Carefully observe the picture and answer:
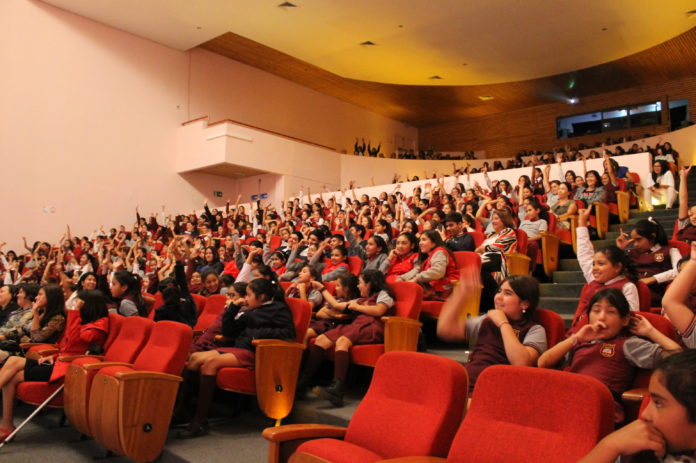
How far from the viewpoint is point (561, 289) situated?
12.5ft

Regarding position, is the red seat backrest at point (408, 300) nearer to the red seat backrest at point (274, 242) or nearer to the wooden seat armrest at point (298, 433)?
the wooden seat armrest at point (298, 433)

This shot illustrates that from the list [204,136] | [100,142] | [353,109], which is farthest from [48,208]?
[353,109]

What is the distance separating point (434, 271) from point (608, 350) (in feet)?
5.55

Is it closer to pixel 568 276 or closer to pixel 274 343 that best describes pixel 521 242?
pixel 568 276

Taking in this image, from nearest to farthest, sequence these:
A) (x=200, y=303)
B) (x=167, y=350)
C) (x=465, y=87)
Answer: (x=167, y=350), (x=200, y=303), (x=465, y=87)

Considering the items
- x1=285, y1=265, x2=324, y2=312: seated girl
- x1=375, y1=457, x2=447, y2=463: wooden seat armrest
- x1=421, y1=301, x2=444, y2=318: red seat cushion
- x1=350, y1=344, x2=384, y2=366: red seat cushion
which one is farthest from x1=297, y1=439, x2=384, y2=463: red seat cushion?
x1=285, y1=265, x2=324, y2=312: seated girl

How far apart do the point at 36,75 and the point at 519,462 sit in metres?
10.1

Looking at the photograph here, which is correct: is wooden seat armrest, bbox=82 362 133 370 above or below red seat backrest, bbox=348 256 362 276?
below

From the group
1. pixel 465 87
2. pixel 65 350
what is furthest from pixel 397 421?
pixel 465 87

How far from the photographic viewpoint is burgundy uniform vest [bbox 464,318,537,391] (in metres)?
1.83

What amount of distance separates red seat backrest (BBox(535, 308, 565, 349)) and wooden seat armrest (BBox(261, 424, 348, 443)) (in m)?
0.83

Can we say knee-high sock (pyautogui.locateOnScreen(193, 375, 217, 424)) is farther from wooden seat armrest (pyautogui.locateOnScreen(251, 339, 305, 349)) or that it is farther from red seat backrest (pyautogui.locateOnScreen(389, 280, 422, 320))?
red seat backrest (pyautogui.locateOnScreen(389, 280, 422, 320))

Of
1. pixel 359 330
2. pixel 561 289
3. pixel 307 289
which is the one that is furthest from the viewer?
pixel 561 289

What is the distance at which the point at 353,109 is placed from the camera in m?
14.2
